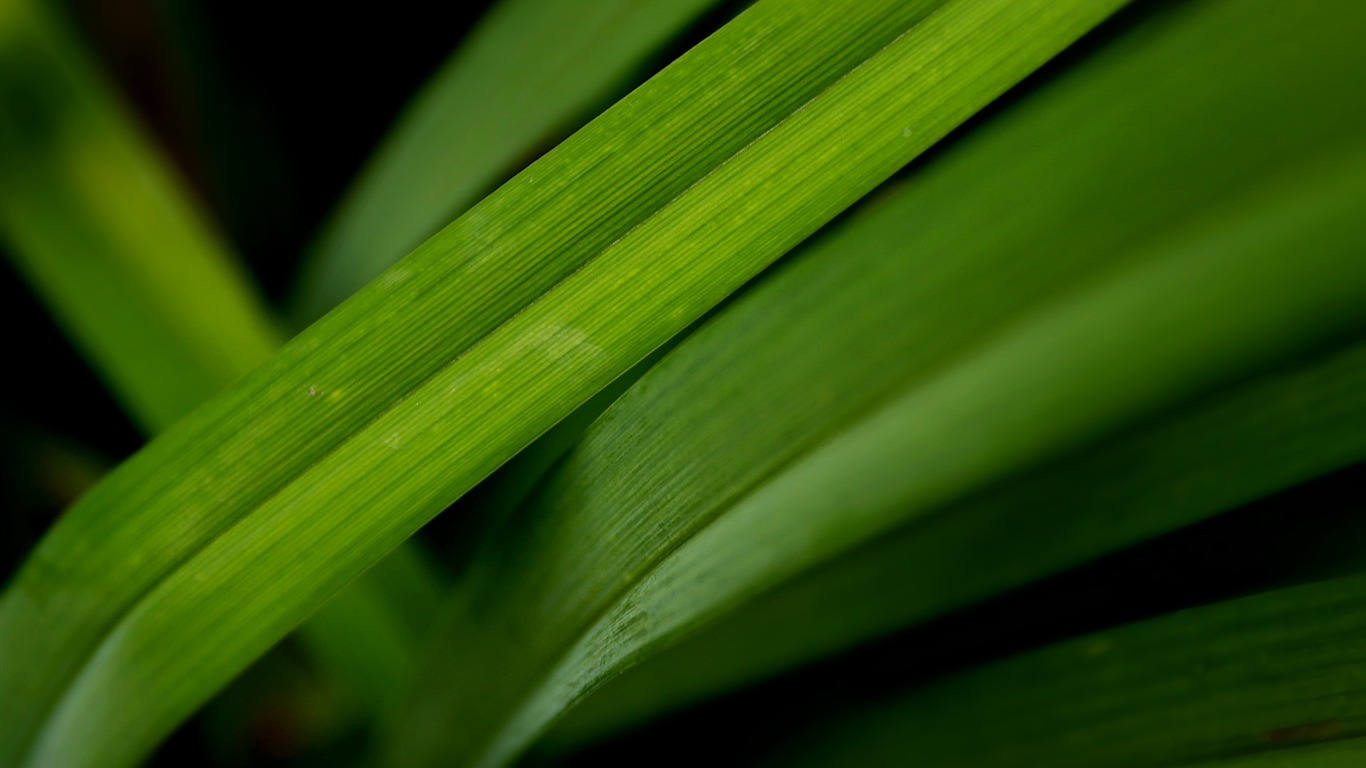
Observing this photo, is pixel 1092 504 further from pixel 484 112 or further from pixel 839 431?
pixel 484 112

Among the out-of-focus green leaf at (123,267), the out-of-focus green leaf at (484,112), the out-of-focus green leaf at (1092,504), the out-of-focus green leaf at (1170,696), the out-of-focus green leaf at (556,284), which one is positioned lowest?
the out-of-focus green leaf at (1170,696)

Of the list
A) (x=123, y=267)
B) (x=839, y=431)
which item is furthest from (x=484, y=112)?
(x=839, y=431)

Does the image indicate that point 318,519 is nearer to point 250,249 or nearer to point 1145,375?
point 1145,375

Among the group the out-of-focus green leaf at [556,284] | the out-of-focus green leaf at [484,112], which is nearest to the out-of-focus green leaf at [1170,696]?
the out-of-focus green leaf at [556,284]

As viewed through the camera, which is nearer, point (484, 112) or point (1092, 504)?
point (1092, 504)

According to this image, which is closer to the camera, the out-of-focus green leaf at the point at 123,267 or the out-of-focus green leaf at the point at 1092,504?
the out-of-focus green leaf at the point at 1092,504

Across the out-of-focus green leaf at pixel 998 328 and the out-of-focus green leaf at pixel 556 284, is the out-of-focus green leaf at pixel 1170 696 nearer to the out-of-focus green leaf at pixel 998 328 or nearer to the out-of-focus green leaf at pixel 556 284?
the out-of-focus green leaf at pixel 998 328

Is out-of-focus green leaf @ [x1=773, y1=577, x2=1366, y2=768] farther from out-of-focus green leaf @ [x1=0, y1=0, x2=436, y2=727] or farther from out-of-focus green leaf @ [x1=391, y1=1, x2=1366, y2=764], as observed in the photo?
out-of-focus green leaf @ [x1=0, y1=0, x2=436, y2=727]

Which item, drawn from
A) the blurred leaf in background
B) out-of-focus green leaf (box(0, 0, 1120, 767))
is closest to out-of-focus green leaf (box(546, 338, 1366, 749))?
the blurred leaf in background
